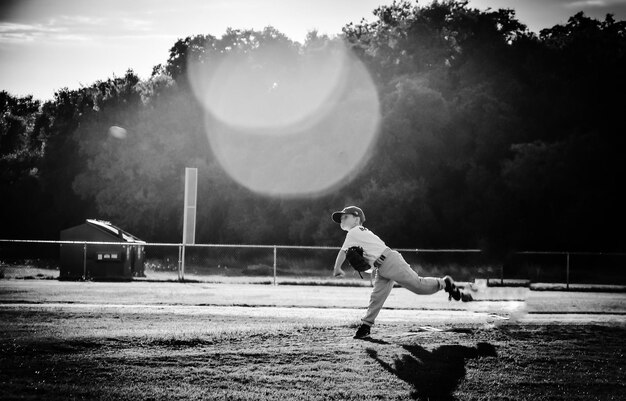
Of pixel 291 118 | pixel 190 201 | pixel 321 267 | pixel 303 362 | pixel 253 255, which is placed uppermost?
pixel 291 118

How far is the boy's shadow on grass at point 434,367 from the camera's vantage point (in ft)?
22.7

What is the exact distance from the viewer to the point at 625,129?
38.4 metres

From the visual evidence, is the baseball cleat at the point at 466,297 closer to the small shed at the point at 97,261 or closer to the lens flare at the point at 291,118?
the small shed at the point at 97,261

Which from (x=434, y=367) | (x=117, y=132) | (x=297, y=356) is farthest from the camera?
(x=117, y=132)

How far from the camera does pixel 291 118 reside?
4500cm

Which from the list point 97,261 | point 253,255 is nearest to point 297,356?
point 97,261

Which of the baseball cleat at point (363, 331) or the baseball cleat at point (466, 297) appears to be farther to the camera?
the baseball cleat at point (466, 297)

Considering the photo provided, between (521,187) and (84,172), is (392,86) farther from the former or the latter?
(84,172)

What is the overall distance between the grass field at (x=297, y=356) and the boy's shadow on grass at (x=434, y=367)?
0.01 m

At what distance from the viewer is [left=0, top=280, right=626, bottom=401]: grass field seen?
6.83 meters

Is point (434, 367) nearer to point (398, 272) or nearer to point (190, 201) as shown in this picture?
point (398, 272)

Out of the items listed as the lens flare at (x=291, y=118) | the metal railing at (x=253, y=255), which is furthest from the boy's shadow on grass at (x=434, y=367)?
the lens flare at (x=291, y=118)

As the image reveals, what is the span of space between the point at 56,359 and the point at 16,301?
8.85 m

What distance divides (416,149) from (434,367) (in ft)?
107
